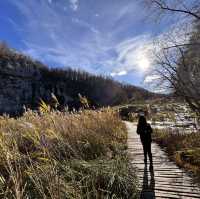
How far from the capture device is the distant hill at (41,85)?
85438 mm

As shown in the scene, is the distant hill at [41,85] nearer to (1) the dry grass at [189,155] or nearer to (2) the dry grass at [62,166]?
(1) the dry grass at [189,155]

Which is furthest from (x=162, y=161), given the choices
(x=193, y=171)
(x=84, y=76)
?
(x=84, y=76)

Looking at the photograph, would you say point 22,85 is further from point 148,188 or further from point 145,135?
point 148,188

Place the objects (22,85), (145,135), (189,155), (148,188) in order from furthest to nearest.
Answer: (22,85)
(145,135)
(189,155)
(148,188)

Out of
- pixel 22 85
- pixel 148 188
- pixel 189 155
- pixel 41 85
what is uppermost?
pixel 41 85

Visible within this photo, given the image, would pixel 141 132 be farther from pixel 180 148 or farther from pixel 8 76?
pixel 8 76

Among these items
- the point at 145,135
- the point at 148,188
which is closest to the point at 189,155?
the point at 145,135

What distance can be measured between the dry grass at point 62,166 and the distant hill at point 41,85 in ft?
228

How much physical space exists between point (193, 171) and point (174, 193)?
142cm

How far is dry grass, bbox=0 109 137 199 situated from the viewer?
342 centimetres

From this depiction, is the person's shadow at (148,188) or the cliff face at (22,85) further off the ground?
the cliff face at (22,85)

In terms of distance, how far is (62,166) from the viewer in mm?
4465

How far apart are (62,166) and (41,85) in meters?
94.5

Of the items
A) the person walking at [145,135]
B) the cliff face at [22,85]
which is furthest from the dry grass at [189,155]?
the cliff face at [22,85]
